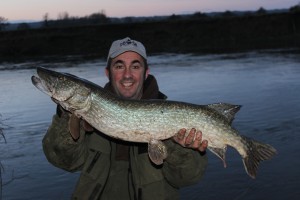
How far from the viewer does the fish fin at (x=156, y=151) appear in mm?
4453

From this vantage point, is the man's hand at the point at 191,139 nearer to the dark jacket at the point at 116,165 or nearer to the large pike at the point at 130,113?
the large pike at the point at 130,113

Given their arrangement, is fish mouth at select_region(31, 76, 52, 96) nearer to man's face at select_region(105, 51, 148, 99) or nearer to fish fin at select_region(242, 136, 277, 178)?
man's face at select_region(105, 51, 148, 99)

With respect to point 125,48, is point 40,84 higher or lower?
lower

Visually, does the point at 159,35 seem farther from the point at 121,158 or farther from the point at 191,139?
the point at 191,139

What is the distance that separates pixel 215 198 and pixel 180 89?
29.5ft

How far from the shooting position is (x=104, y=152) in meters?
4.84

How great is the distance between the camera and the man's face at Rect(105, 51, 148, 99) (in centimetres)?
498

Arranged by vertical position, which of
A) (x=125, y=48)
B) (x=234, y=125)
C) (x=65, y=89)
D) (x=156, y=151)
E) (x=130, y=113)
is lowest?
(x=234, y=125)

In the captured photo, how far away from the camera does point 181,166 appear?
4664 mm

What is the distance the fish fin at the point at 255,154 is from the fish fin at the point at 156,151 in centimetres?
87

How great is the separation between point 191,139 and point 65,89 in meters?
1.33

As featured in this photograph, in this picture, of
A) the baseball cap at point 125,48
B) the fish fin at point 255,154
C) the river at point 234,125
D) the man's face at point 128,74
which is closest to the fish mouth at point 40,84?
the man's face at point 128,74

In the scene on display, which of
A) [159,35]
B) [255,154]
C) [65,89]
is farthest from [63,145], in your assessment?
[159,35]

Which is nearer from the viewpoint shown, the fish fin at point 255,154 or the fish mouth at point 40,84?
the fish mouth at point 40,84
